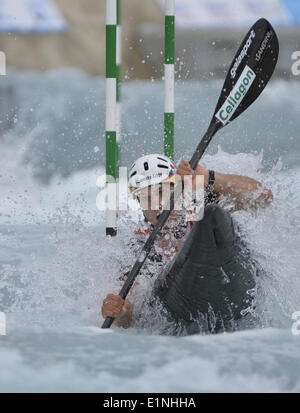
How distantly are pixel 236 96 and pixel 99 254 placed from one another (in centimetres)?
99

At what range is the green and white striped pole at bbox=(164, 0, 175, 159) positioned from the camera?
15.6ft

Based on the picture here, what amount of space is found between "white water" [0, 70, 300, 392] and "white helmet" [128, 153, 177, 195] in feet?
1.17

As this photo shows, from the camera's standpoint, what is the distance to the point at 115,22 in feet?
14.3

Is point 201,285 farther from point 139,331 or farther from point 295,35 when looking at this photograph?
point 295,35

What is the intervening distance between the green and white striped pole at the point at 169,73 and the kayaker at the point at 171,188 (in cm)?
153

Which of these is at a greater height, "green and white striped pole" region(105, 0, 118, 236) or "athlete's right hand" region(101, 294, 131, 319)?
"green and white striped pole" region(105, 0, 118, 236)

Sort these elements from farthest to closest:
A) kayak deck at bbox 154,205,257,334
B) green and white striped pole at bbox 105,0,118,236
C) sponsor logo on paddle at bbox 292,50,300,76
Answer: sponsor logo on paddle at bbox 292,50,300,76
green and white striped pole at bbox 105,0,118,236
kayak deck at bbox 154,205,257,334

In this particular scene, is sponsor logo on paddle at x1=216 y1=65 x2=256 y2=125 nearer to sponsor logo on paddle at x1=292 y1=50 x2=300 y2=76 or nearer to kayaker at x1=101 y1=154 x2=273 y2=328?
kayaker at x1=101 y1=154 x2=273 y2=328

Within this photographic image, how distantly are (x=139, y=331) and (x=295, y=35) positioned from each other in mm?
4706

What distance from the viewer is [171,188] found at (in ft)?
10.6

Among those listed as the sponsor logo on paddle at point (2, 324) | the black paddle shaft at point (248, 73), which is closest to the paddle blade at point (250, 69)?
the black paddle shaft at point (248, 73)

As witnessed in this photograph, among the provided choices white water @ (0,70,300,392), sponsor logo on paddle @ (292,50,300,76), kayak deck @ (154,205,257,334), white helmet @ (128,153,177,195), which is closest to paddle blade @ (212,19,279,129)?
white water @ (0,70,300,392)

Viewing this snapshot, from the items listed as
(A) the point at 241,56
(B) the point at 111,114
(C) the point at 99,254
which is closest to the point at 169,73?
(B) the point at 111,114
